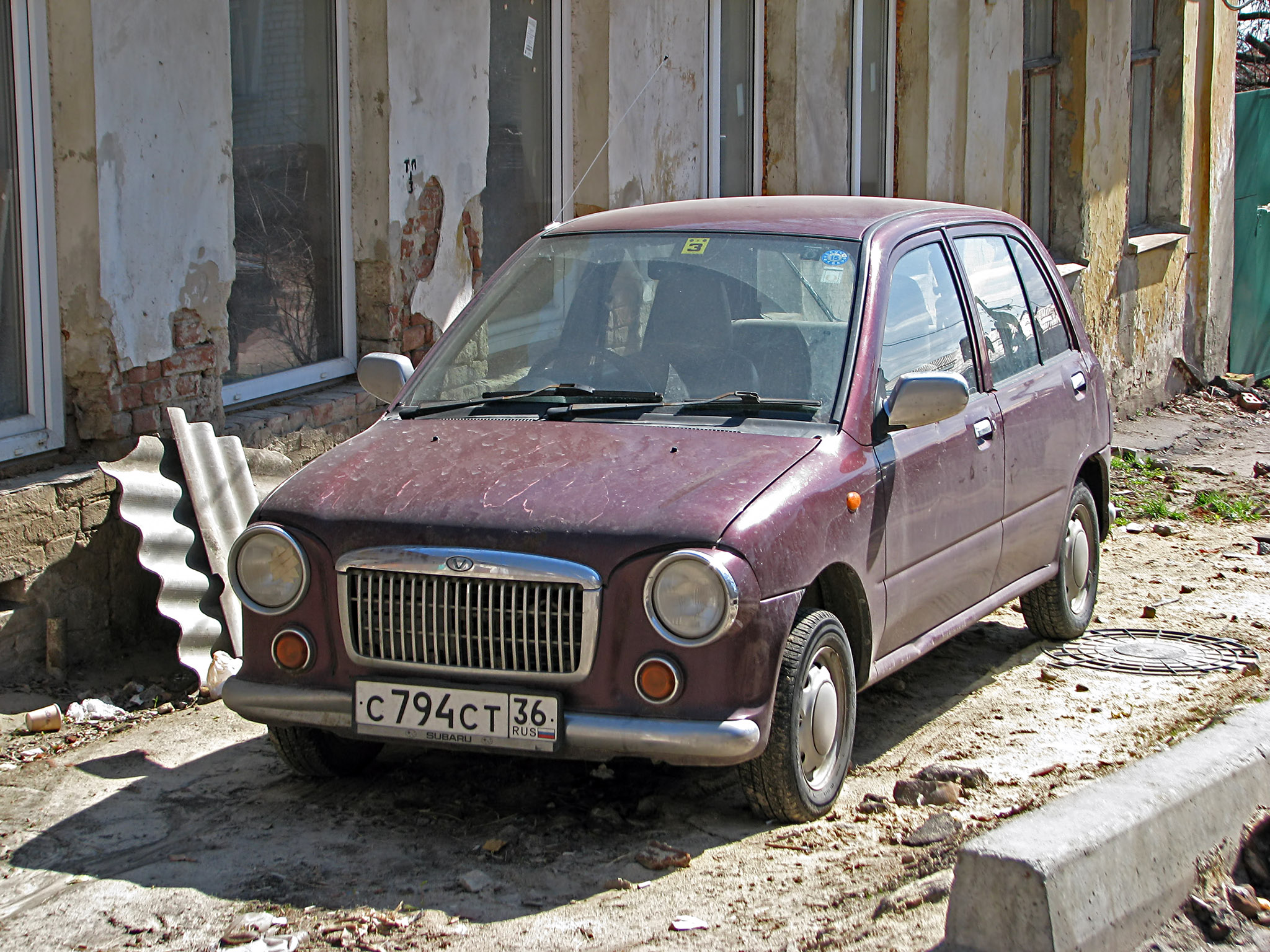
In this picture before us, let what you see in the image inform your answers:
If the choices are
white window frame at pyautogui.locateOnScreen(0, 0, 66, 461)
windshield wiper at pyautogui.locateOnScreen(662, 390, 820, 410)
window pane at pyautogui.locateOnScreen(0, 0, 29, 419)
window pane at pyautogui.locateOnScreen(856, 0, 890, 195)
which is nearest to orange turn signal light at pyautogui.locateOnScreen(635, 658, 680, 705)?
windshield wiper at pyautogui.locateOnScreen(662, 390, 820, 410)

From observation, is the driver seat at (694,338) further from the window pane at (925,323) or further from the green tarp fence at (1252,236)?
the green tarp fence at (1252,236)

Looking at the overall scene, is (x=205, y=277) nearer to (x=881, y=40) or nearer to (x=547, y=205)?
(x=547, y=205)

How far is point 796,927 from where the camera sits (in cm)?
361

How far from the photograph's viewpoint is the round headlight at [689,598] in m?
3.81

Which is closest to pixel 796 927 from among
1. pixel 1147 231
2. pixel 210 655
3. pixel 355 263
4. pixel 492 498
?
pixel 492 498

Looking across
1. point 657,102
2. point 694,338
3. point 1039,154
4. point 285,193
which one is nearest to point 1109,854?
point 694,338

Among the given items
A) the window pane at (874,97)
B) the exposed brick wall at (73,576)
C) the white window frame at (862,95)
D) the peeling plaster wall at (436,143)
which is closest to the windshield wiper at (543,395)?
the exposed brick wall at (73,576)

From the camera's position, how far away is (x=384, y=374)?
16.8 feet

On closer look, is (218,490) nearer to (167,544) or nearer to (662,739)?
(167,544)

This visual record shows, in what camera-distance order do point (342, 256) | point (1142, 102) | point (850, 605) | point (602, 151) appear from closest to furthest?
1. point (850, 605)
2. point (342, 256)
3. point (602, 151)
4. point (1142, 102)

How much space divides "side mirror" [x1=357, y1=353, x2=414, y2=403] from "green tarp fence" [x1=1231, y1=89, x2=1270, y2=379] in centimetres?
1228

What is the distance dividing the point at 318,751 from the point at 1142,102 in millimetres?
12548

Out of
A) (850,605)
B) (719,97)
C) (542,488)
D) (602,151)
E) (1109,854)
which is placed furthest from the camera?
(719,97)

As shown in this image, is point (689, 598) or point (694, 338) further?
point (694, 338)
